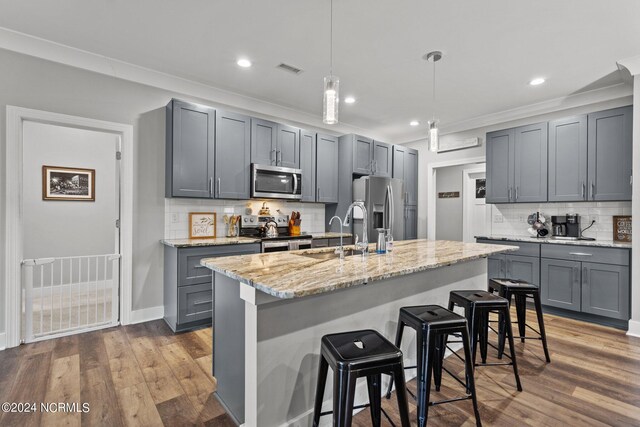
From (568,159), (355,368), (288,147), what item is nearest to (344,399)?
(355,368)

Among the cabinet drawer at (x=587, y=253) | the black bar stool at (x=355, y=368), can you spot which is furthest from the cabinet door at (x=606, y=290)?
the black bar stool at (x=355, y=368)

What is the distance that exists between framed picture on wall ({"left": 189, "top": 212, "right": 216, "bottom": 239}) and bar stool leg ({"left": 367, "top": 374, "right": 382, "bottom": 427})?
2760 millimetres

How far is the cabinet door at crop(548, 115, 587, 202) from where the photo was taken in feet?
12.1

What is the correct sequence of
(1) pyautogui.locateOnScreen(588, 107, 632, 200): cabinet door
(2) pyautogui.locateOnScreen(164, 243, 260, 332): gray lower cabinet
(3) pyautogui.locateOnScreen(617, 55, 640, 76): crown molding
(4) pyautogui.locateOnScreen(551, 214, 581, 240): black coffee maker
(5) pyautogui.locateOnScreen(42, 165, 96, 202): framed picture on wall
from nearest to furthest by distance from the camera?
(3) pyautogui.locateOnScreen(617, 55, 640, 76): crown molding < (2) pyautogui.locateOnScreen(164, 243, 260, 332): gray lower cabinet < (1) pyautogui.locateOnScreen(588, 107, 632, 200): cabinet door < (4) pyautogui.locateOnScreen(551, 214, 581, 240): black coffee maker < (5) pyautogui.locateOnScreen(42, 165, 96, 202): framed picture on wall

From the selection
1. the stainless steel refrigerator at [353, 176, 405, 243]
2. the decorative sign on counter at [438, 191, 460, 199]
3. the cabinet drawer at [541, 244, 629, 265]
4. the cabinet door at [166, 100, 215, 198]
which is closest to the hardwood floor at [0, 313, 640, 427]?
the cabinet drawer at [541, 244, 629, 265]

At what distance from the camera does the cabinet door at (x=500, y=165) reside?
4.32 meters

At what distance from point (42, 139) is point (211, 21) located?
370 centimetres

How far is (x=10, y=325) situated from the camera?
8.82 ft

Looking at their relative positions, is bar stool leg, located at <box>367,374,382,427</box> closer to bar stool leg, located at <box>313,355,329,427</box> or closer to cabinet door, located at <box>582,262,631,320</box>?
bar stool leg, located at <box>313,355,329,427</box>

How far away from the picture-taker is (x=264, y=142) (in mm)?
3988

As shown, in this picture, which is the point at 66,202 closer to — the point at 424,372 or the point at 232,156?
the point at 232,156

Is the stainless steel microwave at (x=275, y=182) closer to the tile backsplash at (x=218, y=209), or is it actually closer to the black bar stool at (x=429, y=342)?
the tile backsplash at (x=218, y=209)

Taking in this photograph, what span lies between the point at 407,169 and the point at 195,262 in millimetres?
3948

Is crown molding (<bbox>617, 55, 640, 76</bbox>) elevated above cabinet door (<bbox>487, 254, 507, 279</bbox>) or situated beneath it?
elevated above
